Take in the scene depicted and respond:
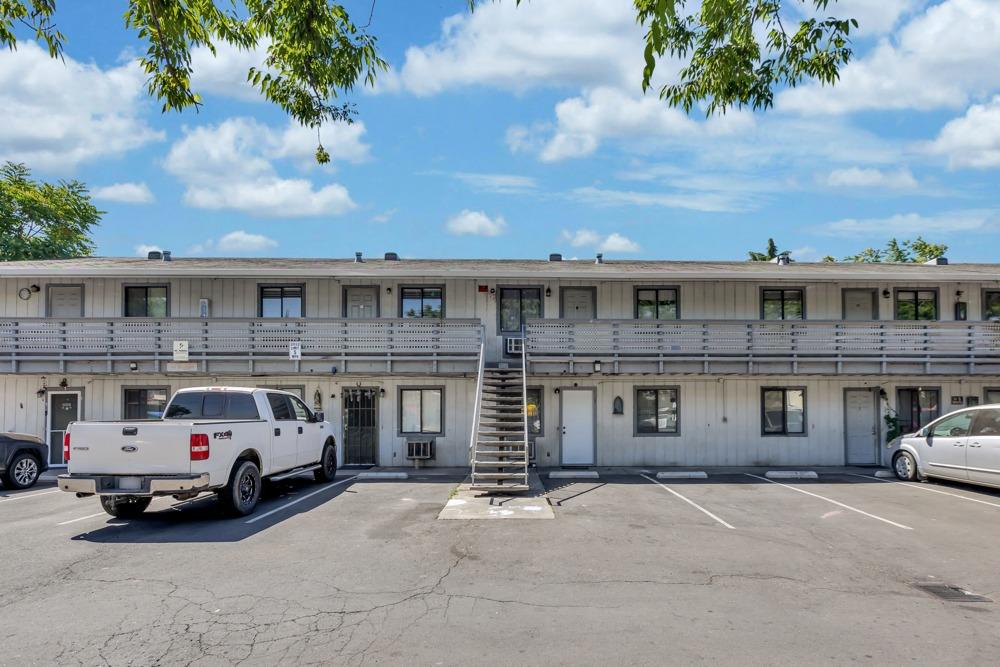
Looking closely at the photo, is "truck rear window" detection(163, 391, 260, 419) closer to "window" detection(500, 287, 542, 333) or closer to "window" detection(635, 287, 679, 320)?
"window" detection(500, 287, 542, 333)

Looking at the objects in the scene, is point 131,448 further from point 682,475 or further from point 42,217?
point 42,217

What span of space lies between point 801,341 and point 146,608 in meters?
15.6

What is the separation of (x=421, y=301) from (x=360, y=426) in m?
3.96

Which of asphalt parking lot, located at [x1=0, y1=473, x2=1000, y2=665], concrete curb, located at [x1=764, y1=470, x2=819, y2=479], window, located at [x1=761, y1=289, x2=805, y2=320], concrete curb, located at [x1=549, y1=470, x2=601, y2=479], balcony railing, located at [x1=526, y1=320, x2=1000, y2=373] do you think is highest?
window, located at [x1=761, y1=289, x2=805, y2=320]

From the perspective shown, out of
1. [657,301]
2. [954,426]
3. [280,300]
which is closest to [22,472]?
[280,300]

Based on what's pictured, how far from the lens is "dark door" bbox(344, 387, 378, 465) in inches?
660

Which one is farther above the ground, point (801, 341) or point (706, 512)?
point (801, 341)

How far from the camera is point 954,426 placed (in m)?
13.2

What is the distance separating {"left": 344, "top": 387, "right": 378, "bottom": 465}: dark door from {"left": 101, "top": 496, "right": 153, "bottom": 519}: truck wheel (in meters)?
6.70

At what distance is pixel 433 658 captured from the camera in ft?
15.8

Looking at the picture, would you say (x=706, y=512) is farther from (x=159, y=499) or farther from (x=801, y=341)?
(x=159, y=499)

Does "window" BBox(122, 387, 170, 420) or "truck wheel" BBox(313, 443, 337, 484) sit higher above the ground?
"window" BBox(122, 387, 170, 420)

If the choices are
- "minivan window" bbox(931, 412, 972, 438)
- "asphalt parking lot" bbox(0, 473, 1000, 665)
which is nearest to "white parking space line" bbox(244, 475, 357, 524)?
"asphalt parking lot" bbox(0, 473, 1000, 665)

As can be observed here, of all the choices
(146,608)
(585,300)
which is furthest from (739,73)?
(585,300)
